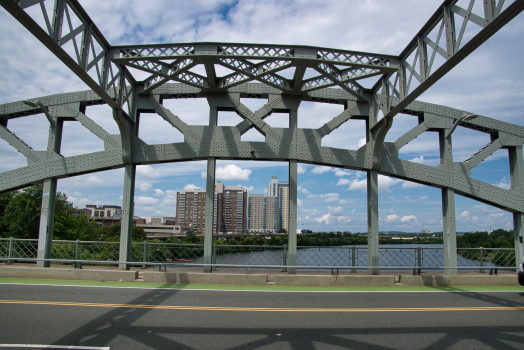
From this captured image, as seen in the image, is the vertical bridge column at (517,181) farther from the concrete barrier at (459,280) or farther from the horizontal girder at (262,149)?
the concrete barrier at (459,280)

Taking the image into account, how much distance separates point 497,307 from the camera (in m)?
8.12

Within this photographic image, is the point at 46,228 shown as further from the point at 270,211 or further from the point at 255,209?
the point at 270,211

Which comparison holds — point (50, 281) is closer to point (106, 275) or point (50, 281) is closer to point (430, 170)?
point (106, 275)

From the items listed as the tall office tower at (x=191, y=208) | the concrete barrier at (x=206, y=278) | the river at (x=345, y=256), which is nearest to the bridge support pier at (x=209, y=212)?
the river at (x=345, y=256)

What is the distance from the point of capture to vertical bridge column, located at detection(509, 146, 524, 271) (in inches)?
542

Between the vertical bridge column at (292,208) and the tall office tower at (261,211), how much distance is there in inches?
6485

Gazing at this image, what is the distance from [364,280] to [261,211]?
173 meters

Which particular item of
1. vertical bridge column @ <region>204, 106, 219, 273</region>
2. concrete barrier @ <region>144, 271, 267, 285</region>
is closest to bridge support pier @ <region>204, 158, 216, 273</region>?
vertical bridge column @ <region>204, 106, 219, 273</region>

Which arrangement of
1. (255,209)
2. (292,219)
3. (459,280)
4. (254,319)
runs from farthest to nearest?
(255,209) < (292,219) < (459,280) < (254,319)

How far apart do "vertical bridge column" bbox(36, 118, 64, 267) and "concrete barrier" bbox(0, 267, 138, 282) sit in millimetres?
1142

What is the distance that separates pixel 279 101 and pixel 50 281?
10.9 metres

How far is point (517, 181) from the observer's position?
46.3ft

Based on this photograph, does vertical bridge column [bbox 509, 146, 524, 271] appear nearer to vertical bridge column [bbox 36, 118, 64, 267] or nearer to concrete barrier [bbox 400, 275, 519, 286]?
concrete barrier [bbox 400, 275, 519, 286]

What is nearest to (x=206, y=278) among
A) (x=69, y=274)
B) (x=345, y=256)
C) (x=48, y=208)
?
(x=69, y=274)
